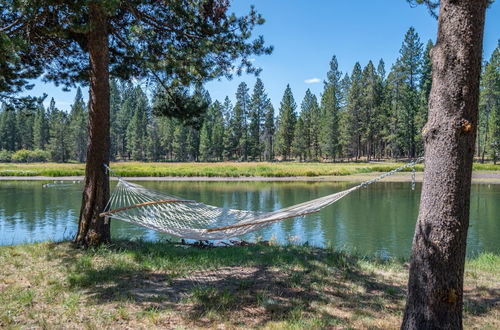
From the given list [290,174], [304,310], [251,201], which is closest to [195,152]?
[290,174]

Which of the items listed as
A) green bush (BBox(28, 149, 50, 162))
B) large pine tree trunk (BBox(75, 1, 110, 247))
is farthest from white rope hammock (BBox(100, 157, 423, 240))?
green bush (BBox(28, 149, 50, 162))

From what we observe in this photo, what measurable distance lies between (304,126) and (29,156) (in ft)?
114

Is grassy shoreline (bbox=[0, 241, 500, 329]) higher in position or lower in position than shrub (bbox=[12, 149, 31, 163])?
lower

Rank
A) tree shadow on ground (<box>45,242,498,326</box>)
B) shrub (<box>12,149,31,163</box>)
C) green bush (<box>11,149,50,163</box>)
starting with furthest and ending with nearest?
green bush (<box>11,149,50,163</box>)
shrub (<box>12,149,31,163</box>)
tree shadow on ground (<box>45,242,498,326</box>)

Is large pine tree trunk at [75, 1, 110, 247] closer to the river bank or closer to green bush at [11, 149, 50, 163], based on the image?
the river bank

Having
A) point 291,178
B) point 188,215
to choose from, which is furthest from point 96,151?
point 291,178

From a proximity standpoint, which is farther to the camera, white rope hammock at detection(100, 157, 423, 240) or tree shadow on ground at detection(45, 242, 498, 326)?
white rope hammock at detection(100, 157, 423, 240)

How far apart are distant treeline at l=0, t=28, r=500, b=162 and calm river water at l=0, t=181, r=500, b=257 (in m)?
18.5

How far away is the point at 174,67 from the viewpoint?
5031mm

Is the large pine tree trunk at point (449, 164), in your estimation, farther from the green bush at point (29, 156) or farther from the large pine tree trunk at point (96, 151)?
the green bush at point (29, 156)

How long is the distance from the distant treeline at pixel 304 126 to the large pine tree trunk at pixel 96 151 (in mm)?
30520

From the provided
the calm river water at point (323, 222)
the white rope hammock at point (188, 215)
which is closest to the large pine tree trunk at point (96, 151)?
the white rope hammock at point (188, 215)

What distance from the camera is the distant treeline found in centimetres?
3353

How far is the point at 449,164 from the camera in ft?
6.23
